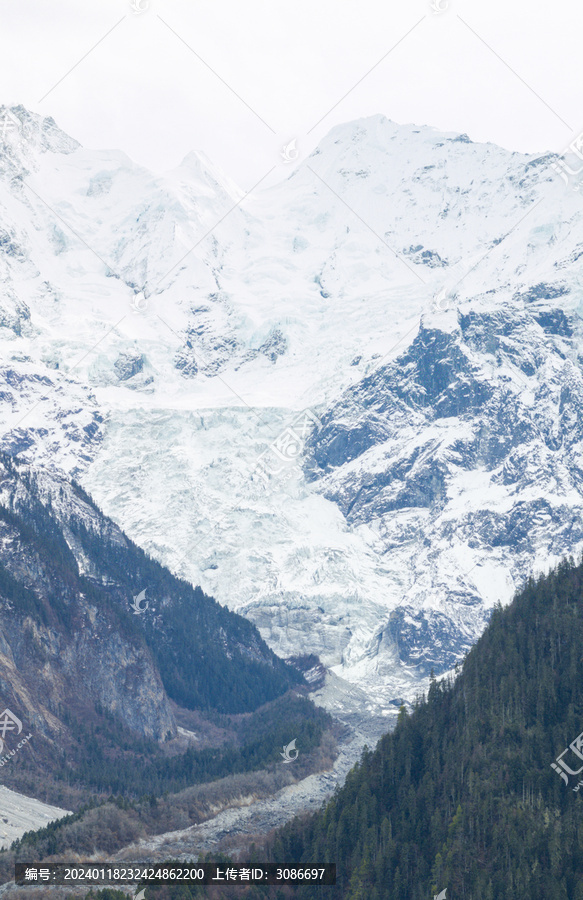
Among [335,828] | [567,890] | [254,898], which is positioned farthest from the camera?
[335,828]

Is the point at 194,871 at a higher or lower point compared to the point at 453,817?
lower

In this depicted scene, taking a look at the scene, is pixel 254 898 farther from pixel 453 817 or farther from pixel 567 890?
pixel 567 890

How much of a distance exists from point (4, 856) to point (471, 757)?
229 feet

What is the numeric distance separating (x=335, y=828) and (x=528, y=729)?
32.4 m

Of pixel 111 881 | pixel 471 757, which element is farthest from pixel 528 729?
pixel 111 881

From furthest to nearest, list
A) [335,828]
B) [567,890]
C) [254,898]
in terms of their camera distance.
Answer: [335,828], [254,898], [567,890]

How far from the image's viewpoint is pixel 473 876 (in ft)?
547

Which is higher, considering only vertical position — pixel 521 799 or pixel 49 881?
pixel 521 799

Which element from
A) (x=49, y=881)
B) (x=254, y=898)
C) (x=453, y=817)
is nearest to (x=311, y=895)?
(x=254, y=898)

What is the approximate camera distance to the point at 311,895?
18138 centimetres

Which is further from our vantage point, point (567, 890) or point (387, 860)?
point (387, 860)

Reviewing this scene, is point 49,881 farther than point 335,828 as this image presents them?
No

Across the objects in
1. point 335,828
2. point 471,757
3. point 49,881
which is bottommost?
point 49,881

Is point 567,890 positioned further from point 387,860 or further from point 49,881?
point 49,881
